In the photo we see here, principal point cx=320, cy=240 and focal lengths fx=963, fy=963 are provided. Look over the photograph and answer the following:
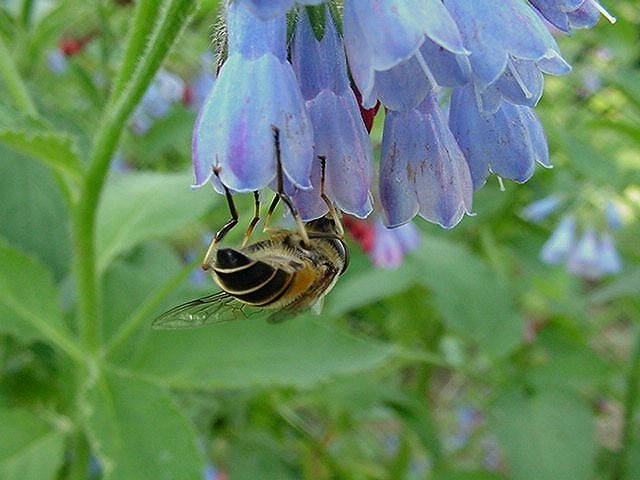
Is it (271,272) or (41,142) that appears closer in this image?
(271,272)

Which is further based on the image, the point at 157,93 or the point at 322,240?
the point at 157,93

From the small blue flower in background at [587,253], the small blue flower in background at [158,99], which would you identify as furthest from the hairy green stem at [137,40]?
the small blue flower in background at [587,253]

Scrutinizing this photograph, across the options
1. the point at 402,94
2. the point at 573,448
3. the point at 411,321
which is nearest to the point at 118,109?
the point at 402,94

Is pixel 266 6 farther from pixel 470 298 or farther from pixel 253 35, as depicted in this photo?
pixel 470 298

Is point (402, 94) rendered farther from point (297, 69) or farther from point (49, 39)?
A: point (49, 39)

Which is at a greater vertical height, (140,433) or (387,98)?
(387,98)

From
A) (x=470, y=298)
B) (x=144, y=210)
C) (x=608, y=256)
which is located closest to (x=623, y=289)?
(x=470, y=298)

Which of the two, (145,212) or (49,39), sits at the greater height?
(49,39)
